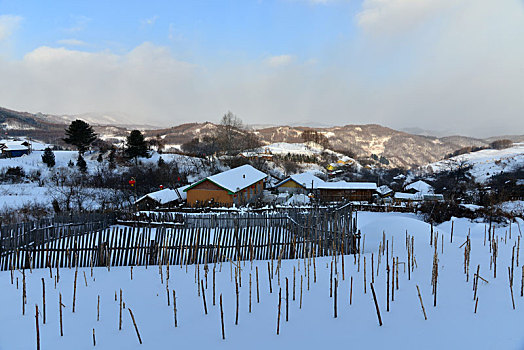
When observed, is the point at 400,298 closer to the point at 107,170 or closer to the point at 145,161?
the point at 107,170

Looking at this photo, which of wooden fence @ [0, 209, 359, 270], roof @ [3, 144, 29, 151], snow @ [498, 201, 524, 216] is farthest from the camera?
roof @ [3, 144, 29, 151]

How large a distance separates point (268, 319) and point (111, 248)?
4.50m

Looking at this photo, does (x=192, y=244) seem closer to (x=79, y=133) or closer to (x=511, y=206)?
(x=511, y=206)

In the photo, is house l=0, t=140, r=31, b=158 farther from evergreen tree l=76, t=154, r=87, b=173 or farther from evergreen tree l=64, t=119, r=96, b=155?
evergreen tree l=76, t=154, r=87, b=173

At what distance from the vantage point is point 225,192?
22.9 m

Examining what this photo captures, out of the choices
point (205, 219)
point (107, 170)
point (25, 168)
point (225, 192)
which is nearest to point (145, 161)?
point (107, 170)

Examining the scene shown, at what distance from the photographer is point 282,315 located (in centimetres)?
398

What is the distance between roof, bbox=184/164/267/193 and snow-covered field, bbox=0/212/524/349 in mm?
17008

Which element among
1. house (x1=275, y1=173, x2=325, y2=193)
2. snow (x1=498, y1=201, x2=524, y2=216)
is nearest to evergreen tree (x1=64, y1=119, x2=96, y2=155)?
house (x1=275, y1=173, x2=325, y2=193)

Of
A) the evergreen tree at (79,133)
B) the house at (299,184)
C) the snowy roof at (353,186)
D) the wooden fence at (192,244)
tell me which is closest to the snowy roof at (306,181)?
the house at (299,184)

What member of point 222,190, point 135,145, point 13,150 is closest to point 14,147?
point 13,150

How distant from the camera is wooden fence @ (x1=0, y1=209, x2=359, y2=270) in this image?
6.54 m

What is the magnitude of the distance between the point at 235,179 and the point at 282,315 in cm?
2127

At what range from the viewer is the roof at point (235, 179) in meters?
22.9
